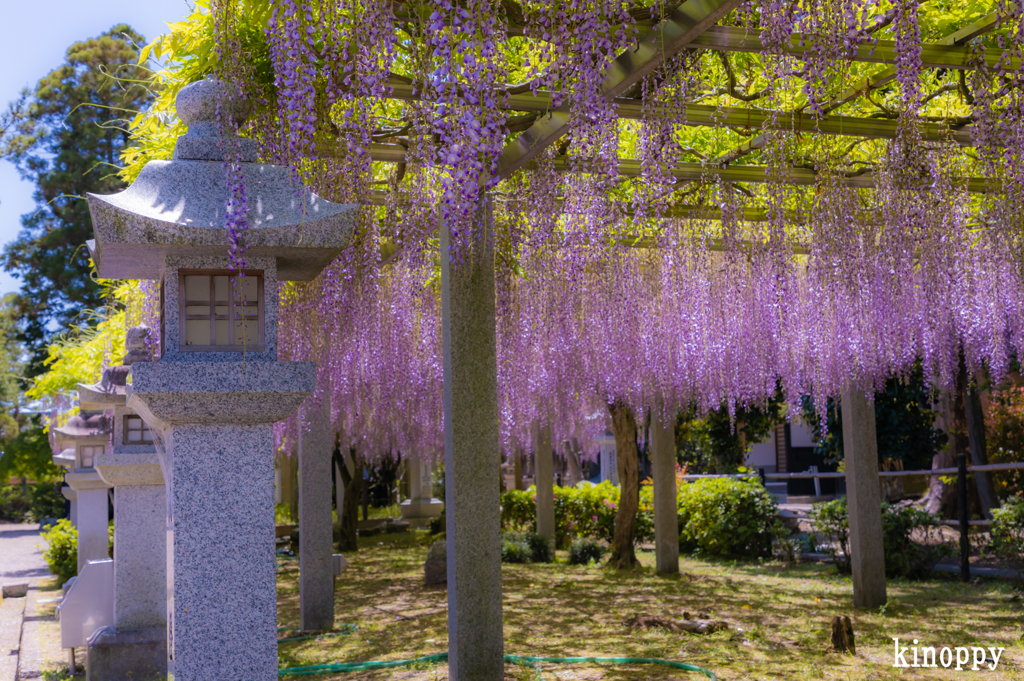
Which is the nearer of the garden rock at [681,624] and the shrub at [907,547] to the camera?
the garden rock at [681,624]

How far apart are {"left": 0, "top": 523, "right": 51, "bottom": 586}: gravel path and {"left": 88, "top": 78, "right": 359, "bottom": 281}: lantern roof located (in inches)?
432

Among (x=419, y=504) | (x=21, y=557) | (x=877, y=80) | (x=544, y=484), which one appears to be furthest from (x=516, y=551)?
(x=21, y=557)

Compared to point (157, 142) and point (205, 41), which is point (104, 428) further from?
point (205, 41)

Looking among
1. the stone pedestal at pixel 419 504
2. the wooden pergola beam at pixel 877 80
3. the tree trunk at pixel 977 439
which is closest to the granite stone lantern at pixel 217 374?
the wooden pergola beam at pixel 877 80

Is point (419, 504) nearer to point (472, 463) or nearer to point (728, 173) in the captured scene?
point (728, 173)

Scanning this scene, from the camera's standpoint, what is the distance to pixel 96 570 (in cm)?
578

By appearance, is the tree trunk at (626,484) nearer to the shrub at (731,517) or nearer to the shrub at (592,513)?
the shrub at (731,517)

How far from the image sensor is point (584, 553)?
11.3m

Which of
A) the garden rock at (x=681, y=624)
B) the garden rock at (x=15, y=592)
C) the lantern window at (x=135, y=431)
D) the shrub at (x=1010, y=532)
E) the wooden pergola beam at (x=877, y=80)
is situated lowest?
the garden rock at (x=15, y=592)

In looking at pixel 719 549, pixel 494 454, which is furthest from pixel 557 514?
pixel 494 454

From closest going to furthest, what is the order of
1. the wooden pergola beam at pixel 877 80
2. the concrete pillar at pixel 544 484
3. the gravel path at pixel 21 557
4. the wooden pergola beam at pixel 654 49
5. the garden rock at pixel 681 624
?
the wooden pergola beam at pixel 654 49, the wooden pergola beam at pixel 877 80, the garden rock at pixel 681 624, the concrete pillar at pixel 544 484, the gravel path at pixel 21 557

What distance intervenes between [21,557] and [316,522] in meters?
12.2

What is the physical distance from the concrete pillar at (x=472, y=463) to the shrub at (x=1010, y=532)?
5.96m

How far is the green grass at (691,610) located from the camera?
5410 millimetres
